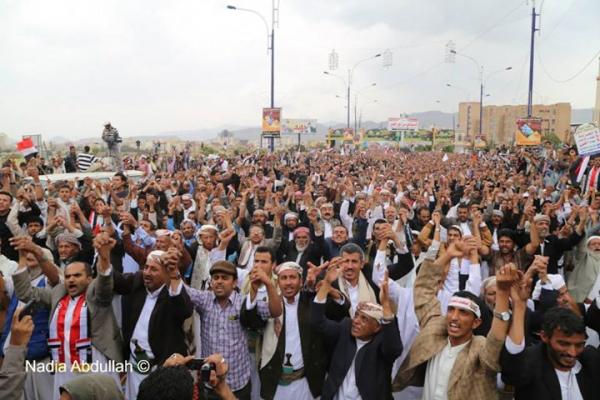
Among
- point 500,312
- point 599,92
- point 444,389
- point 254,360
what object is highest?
point 599,92

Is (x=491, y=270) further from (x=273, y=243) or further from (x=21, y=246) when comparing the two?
(x=21, y=246)

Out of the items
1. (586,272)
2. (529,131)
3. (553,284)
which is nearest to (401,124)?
(529,131)

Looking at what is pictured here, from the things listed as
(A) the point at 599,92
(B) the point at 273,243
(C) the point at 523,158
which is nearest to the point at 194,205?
(B) the point at 273,243

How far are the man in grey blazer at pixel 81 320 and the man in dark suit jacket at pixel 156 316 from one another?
0.46 feet

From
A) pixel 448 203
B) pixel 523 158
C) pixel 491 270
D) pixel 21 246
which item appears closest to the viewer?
pixel 21 246

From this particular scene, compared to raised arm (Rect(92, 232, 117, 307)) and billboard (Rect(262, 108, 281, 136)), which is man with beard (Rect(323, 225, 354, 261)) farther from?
billboard (Rect(262, 108, 281, 136))

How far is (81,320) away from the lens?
3436mm

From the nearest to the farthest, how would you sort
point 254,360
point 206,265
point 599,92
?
point 254,360
point 206,265
point 599,92

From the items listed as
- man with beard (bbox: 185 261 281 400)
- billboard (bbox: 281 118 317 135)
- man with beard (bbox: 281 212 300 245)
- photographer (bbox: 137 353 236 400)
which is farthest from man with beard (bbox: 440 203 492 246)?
billboard (bbox: 281 118 317 135)

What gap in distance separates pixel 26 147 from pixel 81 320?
864 centimetres

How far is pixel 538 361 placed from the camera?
2693mm

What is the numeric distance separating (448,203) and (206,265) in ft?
20.1

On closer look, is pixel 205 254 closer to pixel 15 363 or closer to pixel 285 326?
pixel 285 326

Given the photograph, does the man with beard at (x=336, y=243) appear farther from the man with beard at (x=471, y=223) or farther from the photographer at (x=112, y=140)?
the photographer at (x=112, y=140)
